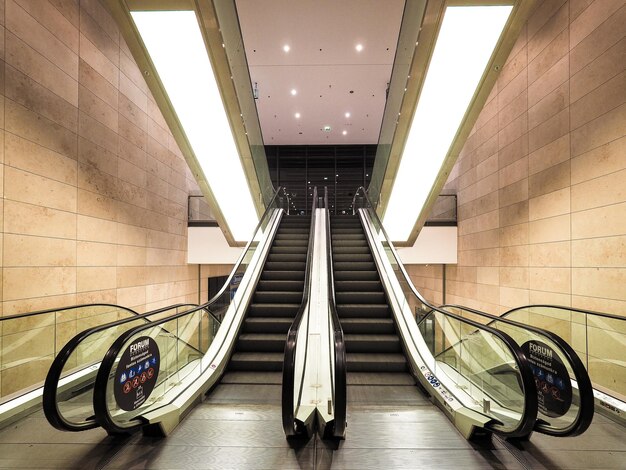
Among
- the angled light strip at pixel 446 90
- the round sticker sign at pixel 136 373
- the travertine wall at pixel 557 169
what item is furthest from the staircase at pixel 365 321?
the travertine wall at pixel 557 169

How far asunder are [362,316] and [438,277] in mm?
7761

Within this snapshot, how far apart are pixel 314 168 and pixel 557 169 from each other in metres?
11.6

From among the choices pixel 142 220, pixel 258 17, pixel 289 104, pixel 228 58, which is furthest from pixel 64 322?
pixel 289 104

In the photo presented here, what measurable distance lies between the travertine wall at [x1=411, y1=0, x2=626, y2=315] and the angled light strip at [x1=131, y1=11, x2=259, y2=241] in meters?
5.47

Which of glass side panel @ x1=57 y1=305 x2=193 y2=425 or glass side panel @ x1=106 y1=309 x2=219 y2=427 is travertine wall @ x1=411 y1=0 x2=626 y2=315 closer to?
glass side panel @ x1=106 y1=309 x2=219 y2=427

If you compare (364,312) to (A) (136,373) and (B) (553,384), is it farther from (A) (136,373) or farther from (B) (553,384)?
(A) (136,373)

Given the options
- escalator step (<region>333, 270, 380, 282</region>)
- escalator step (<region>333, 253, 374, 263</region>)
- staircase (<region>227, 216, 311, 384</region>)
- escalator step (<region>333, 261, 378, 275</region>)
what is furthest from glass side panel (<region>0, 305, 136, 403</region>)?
escalator step (<region>333, 253, 374, 263</region>)

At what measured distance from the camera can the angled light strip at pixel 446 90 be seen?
418 cm

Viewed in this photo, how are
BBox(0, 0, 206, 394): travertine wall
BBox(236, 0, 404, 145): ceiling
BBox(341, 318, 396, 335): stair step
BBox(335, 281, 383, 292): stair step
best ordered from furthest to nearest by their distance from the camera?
BBox(236, 0, 404, 145): ceiling
BBox(335, 281, 383, 292): stair step
BBox(341, 318, 396, 335): stair step
BBox(0, 0, 206, 394): travertine wall

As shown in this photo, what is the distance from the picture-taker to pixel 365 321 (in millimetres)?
4902

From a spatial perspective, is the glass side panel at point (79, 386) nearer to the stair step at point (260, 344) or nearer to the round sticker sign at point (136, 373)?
the round sticker sign at point (136, 373)

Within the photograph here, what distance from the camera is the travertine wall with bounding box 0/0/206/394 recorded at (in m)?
4.50

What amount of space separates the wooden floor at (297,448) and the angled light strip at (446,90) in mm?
4202

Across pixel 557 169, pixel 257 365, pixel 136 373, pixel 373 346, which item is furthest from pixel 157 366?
pixel 557 169
